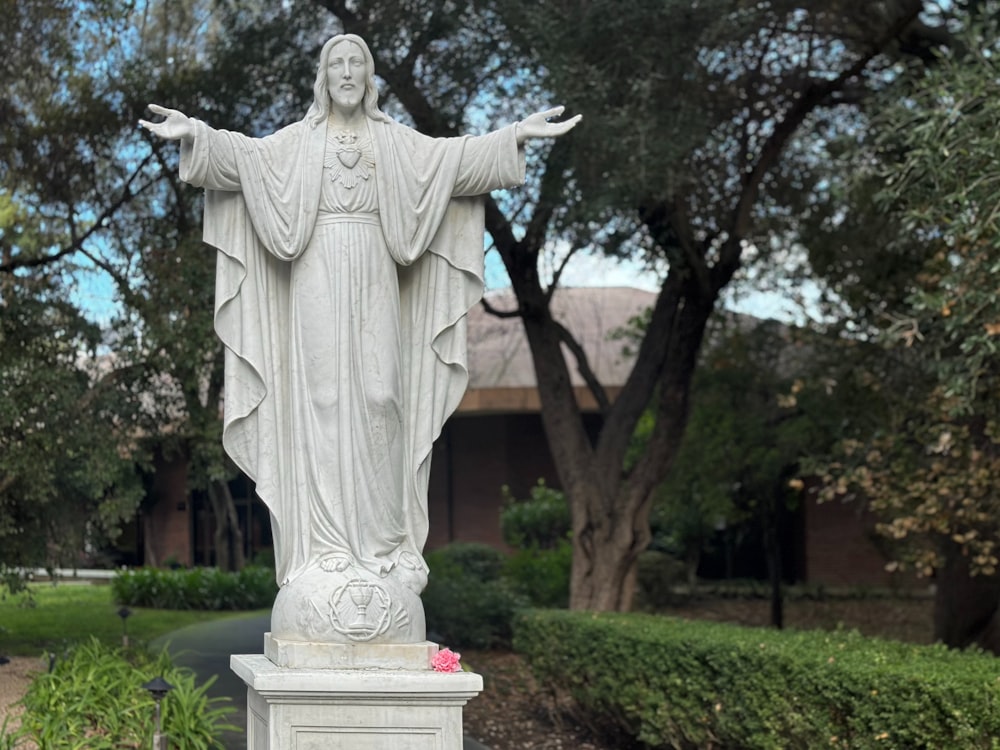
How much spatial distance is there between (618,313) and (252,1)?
14.4 meters

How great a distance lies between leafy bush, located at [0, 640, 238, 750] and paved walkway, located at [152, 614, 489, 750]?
1.07m

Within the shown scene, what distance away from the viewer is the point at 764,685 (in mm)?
8633

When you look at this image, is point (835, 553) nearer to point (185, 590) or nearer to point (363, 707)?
point (185, 590)

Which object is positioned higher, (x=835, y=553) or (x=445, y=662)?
(x=445, y=662)

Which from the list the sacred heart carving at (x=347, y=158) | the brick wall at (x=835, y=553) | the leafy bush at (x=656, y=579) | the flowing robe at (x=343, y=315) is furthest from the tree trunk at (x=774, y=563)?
the sacred heart carving at (x=347, y=158)

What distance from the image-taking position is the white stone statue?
18.7 feet

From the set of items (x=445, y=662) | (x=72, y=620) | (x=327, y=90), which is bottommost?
(x=72, y=620)

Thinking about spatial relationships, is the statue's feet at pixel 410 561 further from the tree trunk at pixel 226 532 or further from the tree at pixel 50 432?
the tree trunk at pixel 226 532

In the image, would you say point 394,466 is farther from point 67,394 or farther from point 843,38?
point 843,38

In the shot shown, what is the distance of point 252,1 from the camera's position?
12945 mm

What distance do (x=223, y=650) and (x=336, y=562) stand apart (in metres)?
10.7

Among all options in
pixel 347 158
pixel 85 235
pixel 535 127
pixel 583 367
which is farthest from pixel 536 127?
pixel 583 367

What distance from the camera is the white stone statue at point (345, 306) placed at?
18.7ft

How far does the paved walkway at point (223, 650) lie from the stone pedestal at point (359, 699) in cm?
444
